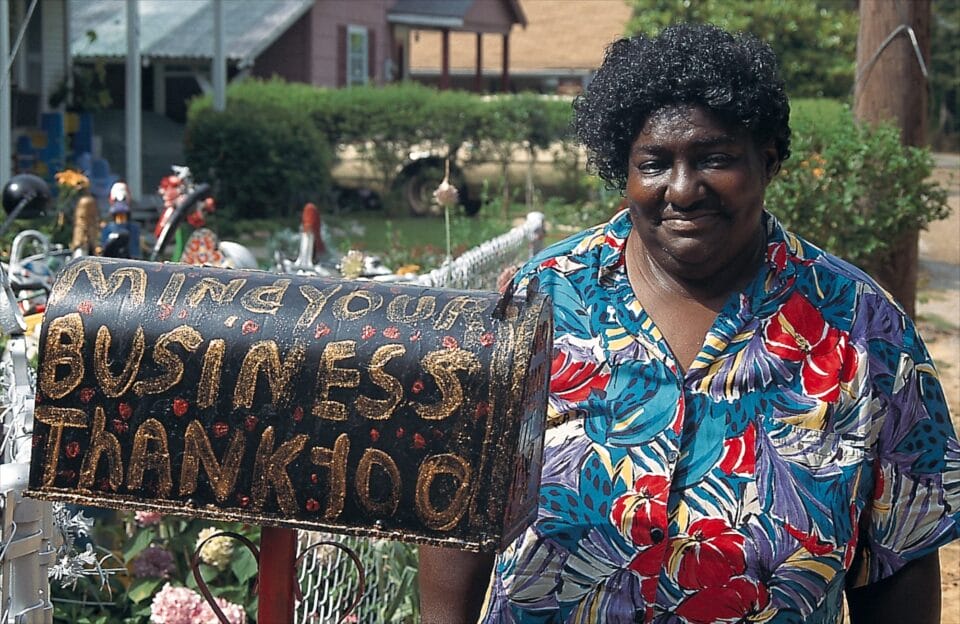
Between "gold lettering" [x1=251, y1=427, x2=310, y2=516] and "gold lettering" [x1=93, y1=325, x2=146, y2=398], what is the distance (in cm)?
18

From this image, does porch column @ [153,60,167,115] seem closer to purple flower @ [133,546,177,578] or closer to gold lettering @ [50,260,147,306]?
purple flower @ [133,546,177,578]

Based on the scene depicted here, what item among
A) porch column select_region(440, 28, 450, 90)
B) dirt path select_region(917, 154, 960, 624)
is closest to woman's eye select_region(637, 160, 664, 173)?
dirt path select_region(917, 154, 960, 624)

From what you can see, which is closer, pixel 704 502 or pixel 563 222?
pixel 704 502

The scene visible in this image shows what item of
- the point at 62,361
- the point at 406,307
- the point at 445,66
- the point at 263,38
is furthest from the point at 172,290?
the point at 445,66

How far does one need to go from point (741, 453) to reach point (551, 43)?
124ft

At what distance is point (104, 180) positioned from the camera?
1548 centimetres

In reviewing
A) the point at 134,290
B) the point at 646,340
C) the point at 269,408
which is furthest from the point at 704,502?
the point at 134,290

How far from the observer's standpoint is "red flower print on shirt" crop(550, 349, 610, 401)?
85.6 inches

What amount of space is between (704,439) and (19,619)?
1138 millimetres

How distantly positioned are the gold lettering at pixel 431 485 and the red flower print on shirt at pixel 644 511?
0.58 metres

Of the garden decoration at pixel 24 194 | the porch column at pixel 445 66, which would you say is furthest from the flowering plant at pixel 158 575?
the porch column at pixel 445 66

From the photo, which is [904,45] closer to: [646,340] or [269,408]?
[646,340]

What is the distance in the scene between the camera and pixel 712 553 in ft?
6.88

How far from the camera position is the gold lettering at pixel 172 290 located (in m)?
1.66
